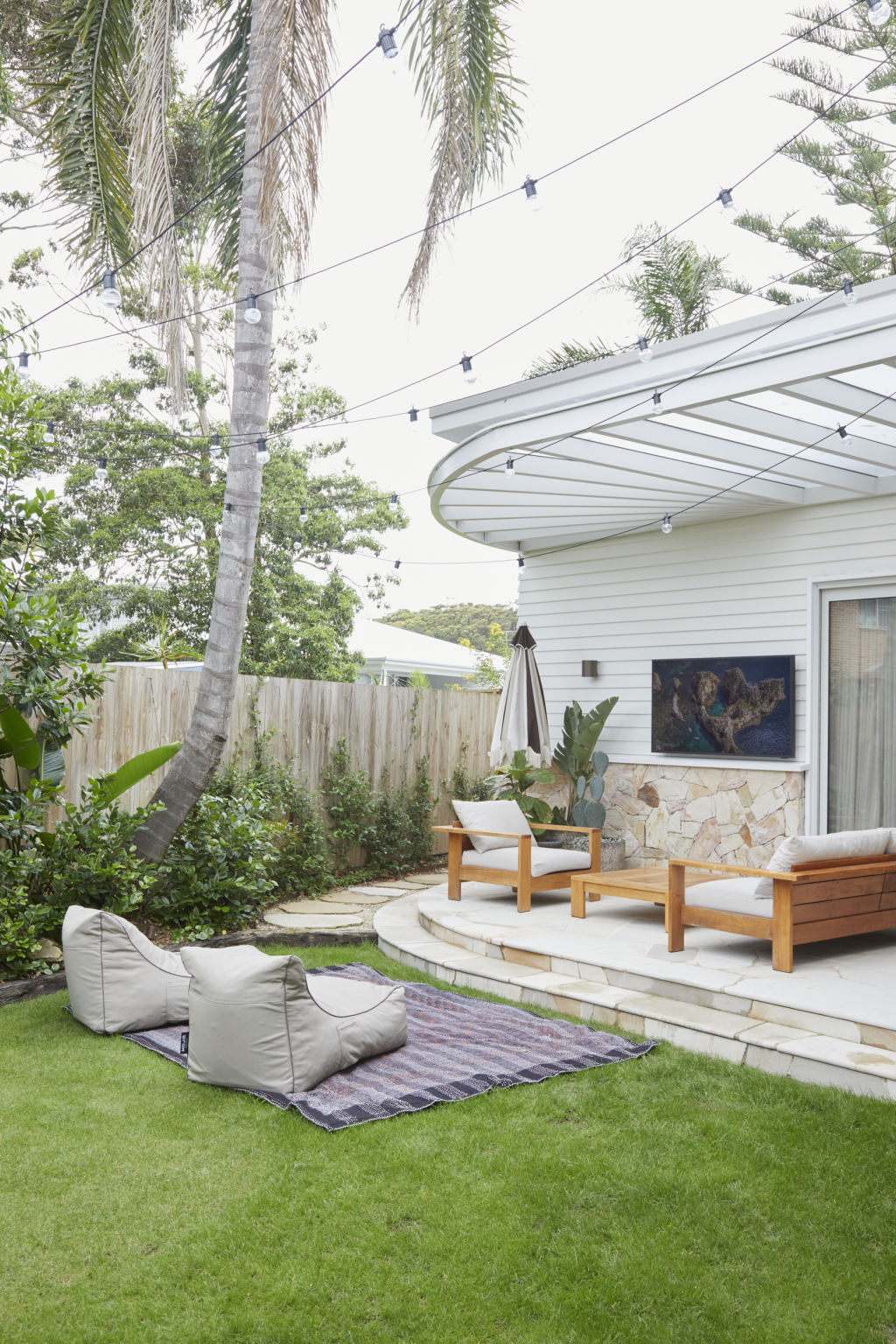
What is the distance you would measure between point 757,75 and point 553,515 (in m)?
12.0

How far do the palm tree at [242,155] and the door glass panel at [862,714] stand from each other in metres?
4.29

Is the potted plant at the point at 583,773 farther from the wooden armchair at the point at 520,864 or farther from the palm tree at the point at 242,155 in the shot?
the palm tree at the point at 242,155

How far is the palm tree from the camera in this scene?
6.36 meters

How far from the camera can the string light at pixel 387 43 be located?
4031 mm

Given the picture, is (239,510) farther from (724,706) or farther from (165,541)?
(165,541)

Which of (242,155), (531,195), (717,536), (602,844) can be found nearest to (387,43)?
(531,195)

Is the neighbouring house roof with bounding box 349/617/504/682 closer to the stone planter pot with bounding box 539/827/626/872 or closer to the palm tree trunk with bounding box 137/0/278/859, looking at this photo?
the stone planter pot with bounding box 539/827/626/872

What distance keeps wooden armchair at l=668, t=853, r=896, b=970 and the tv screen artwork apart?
2254 mm

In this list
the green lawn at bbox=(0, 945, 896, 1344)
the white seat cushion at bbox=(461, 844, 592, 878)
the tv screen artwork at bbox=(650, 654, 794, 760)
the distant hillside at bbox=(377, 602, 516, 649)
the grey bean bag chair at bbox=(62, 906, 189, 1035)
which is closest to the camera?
the green lawn at bbox=(0, 945, 896, 1344)

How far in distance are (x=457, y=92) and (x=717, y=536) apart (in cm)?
391

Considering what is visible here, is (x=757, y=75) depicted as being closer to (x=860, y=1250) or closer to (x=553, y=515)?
(x=553, y=515)

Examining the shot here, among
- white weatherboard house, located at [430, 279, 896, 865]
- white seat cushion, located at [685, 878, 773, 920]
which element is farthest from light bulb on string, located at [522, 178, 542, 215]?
white seat cushion, located at [685, 878, 773, 920]

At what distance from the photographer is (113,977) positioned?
4727 mm

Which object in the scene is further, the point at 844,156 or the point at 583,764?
the point at 844,156
